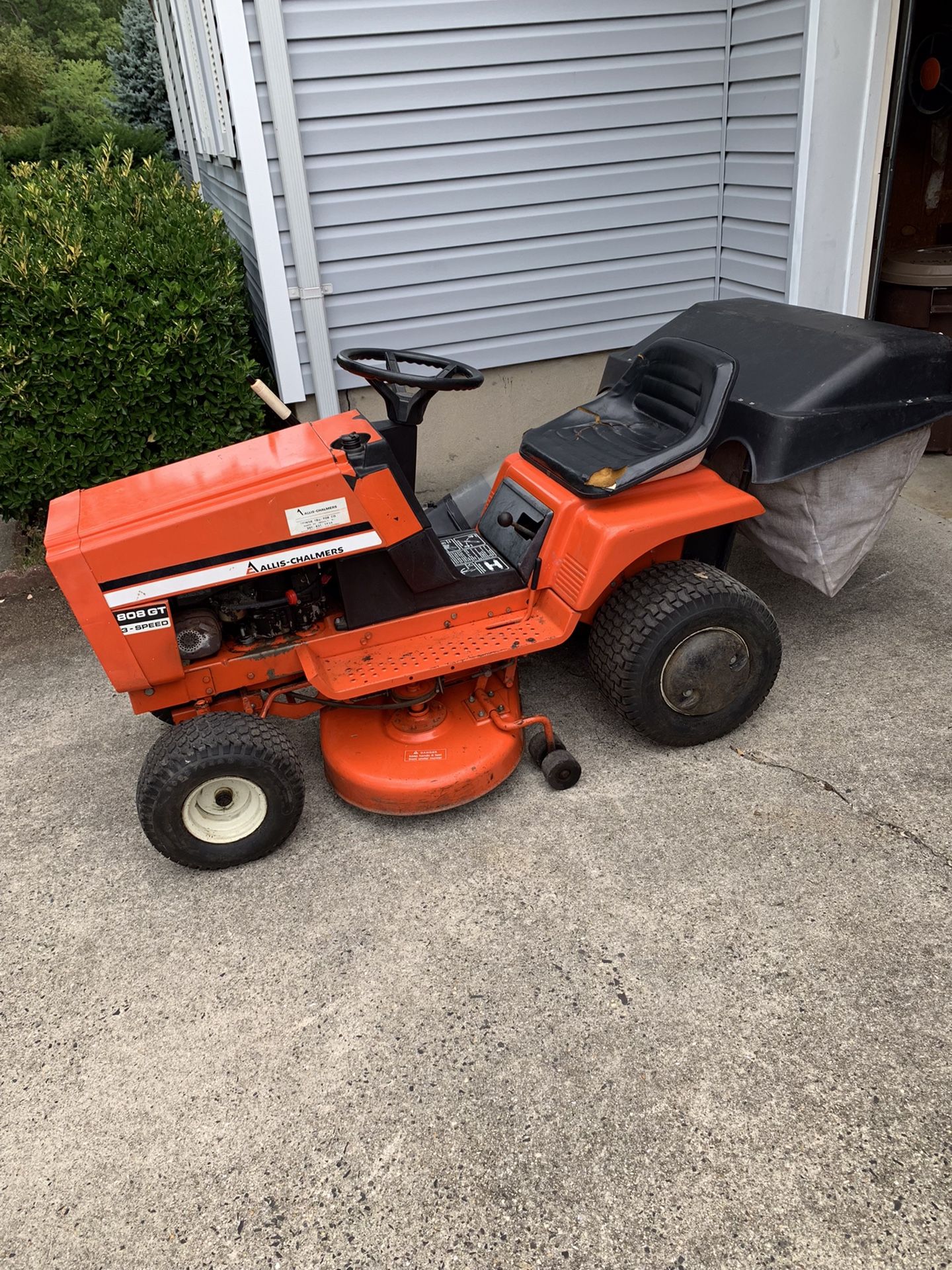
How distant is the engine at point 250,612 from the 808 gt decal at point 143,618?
0.08 metres

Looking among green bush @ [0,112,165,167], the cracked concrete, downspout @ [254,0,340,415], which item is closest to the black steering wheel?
the cracked concrete

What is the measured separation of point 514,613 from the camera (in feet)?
10.2

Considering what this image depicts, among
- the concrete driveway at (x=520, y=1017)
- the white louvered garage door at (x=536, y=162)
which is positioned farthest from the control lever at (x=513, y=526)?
the white louvered garage door at (x=536, y=162)

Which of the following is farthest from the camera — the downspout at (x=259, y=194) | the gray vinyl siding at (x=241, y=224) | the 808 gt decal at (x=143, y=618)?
the gray vinyl siding at (x=241, y=224)

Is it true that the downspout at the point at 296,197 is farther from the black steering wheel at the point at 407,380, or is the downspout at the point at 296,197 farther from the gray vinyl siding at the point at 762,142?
the gray vinyl siding at the point at 762,142

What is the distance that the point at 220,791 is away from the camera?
277 cm

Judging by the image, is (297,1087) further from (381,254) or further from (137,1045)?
(381,254)

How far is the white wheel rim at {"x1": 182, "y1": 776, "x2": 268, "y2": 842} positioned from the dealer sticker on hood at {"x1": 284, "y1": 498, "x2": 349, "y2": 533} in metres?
0.75

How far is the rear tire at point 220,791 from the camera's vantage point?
2.63 metres

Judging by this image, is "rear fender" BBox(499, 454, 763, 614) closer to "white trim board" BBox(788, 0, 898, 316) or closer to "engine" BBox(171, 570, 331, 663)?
"engine" BBox(171, 570, 331, 663)

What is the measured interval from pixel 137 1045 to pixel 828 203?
455 centimetres

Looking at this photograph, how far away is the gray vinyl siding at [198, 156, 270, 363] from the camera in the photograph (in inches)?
196

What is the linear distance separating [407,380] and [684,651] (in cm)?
120

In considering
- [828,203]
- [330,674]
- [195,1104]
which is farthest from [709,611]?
[828,203]
